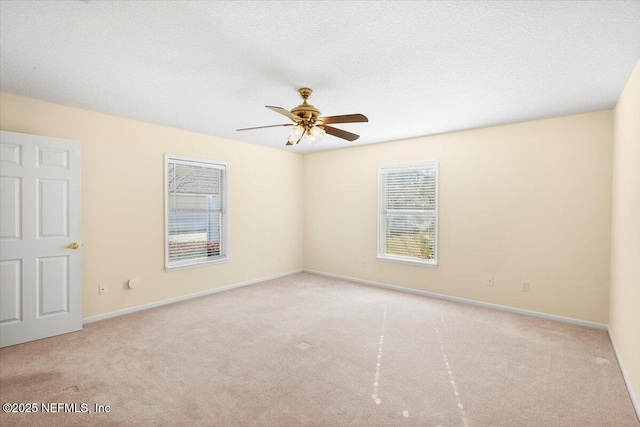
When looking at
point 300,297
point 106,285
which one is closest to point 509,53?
point 300,297

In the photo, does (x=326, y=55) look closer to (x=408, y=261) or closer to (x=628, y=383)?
(x=628, y=383)

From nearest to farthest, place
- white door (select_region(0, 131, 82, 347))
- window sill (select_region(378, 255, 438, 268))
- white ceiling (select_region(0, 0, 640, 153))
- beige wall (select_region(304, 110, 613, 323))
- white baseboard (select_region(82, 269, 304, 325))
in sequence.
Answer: white ceiling (select_region(0, 0, 640, 153)) → white door (select_region(0, 131, 82, 347)) → beige wall (select_region(304, 110, 613, 323)) → white baseboard (select_region(82, 269, 304, 325)) → window sill (select_region(378, 255, 438, 268))

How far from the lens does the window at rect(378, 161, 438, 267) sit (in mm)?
4840

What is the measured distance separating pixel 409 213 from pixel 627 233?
2.69 meters

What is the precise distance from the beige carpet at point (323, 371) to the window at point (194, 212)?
3.31 ft

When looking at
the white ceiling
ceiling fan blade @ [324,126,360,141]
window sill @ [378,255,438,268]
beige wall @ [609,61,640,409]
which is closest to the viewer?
the white ceiling

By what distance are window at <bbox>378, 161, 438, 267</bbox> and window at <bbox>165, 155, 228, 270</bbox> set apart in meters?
2.67

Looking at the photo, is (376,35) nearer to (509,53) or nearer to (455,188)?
(509,53)

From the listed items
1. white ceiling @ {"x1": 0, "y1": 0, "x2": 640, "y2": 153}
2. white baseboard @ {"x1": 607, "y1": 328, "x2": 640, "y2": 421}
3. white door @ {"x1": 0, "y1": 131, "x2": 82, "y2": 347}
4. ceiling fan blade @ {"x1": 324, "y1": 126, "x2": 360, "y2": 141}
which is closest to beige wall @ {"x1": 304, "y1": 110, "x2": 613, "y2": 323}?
white ceiling @ {"x1": 0, "y1": 0, "x2": 640, "y2": 153}

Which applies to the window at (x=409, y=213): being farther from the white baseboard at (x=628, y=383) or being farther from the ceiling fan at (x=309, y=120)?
the ceiling fan at (x=309, y=120)

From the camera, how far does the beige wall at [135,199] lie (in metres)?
3.61

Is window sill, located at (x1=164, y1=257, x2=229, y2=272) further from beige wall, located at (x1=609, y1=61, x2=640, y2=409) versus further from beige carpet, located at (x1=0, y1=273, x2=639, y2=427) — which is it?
beige wall, located at (x1=609, y1=61, x2=640, y2=409)

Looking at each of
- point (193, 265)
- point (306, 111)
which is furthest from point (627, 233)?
point (193, 265)

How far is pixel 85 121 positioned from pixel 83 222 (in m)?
1.18
